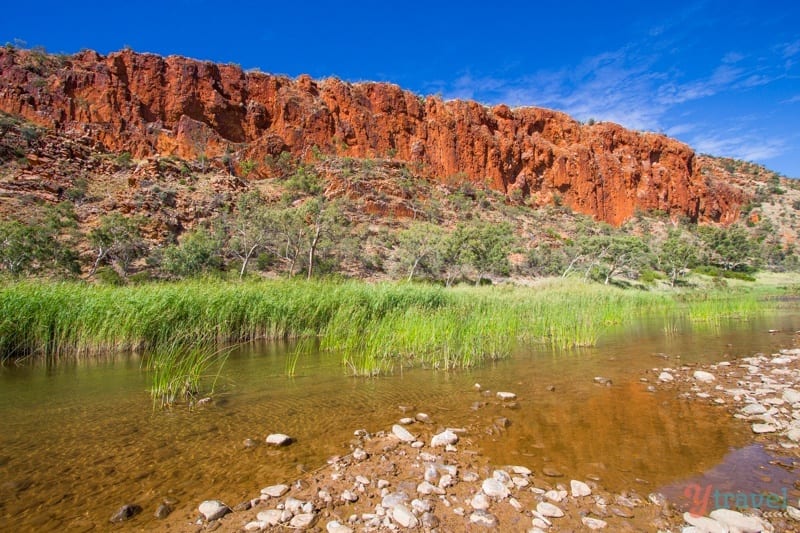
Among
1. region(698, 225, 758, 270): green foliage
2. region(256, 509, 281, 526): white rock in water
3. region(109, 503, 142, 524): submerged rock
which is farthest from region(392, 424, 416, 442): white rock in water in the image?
region(698, 225, 758, 270): green foliage

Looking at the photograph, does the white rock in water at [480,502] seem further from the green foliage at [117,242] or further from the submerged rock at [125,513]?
the green foliage at [117,242]

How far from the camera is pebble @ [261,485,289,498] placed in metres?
3.26

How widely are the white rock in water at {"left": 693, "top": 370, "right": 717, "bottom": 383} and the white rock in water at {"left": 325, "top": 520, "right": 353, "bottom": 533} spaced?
21.1ft

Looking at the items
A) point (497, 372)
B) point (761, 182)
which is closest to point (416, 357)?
point (497, 372)

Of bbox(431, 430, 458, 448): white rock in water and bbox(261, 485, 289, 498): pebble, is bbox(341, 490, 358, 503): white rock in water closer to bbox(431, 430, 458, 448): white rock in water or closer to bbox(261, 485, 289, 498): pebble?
bbox(261, 485, 289, 498): pebble

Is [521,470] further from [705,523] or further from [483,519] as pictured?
[705,523]

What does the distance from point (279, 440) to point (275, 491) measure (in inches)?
44.0

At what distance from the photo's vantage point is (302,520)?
2852mm

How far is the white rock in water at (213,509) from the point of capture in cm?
295

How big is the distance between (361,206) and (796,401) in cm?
4818

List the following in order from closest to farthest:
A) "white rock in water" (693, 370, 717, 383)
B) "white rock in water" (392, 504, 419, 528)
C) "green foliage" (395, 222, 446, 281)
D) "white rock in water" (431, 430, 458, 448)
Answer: "white rock in water" (392, 504, 419, 528), "white rock in water" (431, 430, 458, 448), "white rock in water" (693, 370, 717, 383), "green foliage" (395, 222, 446, 281)

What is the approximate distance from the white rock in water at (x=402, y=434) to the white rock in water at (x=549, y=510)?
5.37 ft

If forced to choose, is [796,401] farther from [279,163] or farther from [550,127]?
[550,127]

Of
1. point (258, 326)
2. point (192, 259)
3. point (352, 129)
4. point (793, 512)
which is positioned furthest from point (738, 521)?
point (352, 129)
